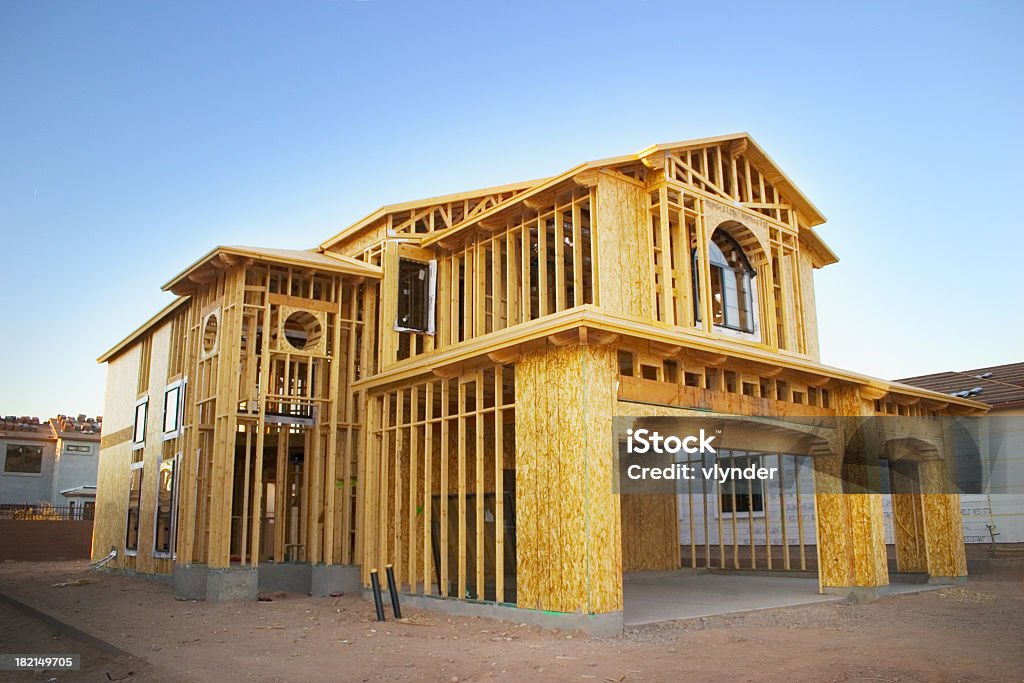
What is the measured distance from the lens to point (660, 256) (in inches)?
620

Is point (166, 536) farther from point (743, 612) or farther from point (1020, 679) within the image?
point (1020, 679)

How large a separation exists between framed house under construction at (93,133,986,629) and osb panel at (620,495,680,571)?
6527mm

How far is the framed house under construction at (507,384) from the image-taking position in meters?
12.5

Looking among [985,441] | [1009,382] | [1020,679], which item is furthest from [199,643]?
[1009,382]

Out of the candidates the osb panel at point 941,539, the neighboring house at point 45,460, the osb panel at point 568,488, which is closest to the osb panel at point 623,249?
the osb panel at point 568,488

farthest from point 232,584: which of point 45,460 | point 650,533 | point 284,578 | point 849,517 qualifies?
point 45,460

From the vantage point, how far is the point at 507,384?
15.6 meters

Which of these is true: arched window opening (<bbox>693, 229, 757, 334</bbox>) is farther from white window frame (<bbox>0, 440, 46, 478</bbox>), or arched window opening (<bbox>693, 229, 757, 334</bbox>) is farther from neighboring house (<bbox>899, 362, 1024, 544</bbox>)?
white window frame (<bbox>0, 440, 46, 478</bbox>)

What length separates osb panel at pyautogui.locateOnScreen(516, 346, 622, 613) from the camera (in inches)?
458

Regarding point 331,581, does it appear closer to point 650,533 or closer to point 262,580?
point 262,580

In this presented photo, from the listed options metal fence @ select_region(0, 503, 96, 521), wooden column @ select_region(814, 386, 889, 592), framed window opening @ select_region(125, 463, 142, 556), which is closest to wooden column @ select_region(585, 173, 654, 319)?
wooden column @ select_region(814, 386, 889, 592)

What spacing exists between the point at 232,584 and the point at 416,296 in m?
7.23

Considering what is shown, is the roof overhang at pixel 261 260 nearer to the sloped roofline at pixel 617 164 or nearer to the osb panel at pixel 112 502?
the sloped roofline at pixel 617 164

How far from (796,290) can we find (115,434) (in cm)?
2083
